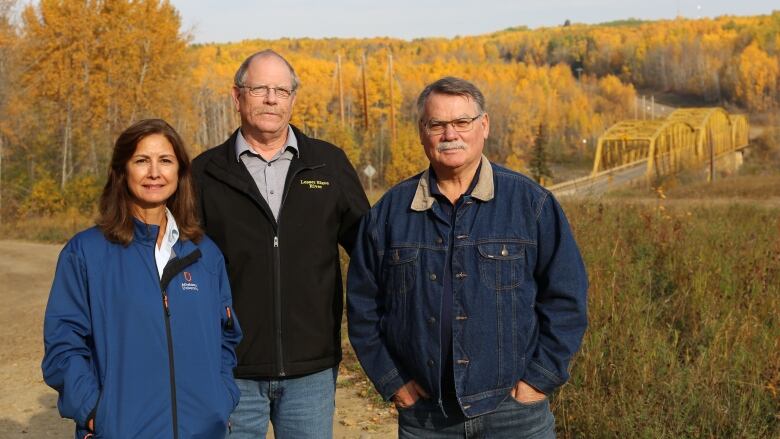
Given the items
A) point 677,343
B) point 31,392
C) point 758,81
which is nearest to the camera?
point 677,343

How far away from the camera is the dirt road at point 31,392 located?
5.68 m

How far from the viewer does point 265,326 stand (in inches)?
119

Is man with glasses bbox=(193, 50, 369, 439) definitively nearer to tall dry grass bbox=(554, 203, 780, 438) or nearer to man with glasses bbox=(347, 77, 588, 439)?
man with glasses bbox=(347, 77, 588, 439)

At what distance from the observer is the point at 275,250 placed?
9.86 ft

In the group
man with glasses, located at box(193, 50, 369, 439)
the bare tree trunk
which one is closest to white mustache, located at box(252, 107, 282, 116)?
man with glasses, located at box(193, 50, 369, 439)

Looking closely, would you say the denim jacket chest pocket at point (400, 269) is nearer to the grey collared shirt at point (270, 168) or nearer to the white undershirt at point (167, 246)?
the grey collared shirt at point (270, 168)

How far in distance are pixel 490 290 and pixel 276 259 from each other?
0.88 meters

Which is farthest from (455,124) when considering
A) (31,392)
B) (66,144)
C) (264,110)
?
(66,144)

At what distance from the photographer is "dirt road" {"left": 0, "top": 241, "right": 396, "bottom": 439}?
568cm

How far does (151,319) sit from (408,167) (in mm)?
33604

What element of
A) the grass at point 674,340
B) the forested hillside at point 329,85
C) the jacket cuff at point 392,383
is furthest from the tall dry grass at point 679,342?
the forested hillside at point 329,85

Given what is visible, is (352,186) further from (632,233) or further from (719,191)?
(719,191)

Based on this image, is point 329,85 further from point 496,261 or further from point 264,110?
point 496,261

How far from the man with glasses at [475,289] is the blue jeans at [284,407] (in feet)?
1.64
